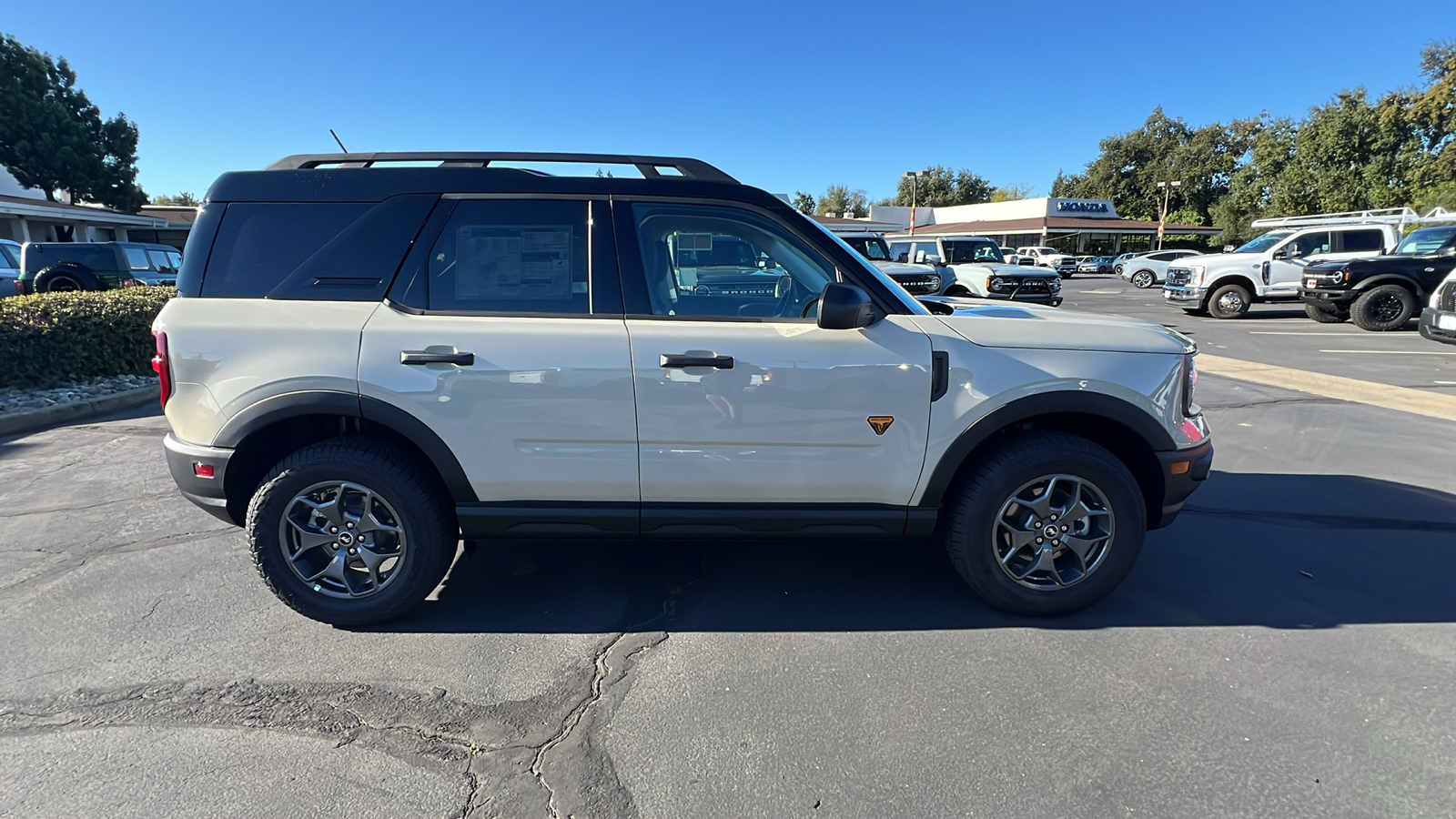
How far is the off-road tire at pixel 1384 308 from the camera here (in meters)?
13.6

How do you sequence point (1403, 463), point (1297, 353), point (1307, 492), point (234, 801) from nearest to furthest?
point (234, 801)
point (1307, 492)
point (1403, 463)
point (1297, 353)

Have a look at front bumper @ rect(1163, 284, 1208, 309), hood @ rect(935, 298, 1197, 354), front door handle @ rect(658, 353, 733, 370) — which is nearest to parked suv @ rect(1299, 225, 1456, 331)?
front bumper @ rect(1163, 284, 1208, 309)

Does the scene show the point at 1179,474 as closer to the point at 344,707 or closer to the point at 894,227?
the point at 344,707

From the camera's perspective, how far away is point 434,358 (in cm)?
291

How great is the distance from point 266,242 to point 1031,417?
336cm

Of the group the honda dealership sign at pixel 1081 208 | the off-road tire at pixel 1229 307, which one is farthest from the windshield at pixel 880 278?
the honda dealership sign at pixel 1081 208

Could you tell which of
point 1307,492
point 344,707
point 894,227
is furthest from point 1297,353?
point 894,227

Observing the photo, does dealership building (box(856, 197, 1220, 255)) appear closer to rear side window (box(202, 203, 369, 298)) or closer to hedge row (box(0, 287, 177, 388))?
hedge row (box(0, 287, 177, 388))

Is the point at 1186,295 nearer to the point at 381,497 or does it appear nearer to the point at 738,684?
the point at 738,684

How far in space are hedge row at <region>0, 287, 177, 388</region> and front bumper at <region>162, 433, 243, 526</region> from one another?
249 inches

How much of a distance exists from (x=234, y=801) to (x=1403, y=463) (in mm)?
7432

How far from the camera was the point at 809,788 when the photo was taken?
224 cm

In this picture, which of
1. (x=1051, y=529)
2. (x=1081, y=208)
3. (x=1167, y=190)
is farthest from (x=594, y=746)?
(x=1167, y=190)

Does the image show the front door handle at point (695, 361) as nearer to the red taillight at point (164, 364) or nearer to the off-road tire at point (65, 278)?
the red taillight at point (164, 364)
